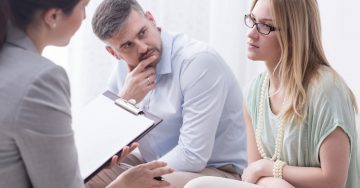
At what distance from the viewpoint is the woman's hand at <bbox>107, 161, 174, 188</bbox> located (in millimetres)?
1254

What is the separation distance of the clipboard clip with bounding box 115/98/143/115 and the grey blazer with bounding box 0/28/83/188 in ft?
1.71

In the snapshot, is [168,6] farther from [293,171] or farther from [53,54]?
[293,171]

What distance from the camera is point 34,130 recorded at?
34.0 inches

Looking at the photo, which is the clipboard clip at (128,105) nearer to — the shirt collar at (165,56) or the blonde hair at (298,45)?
the shirt collar at (165,56)

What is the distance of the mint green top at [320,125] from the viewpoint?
123 cm

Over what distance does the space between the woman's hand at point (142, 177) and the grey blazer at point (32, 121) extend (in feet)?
1.05

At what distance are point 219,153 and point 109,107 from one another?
37 centimetres

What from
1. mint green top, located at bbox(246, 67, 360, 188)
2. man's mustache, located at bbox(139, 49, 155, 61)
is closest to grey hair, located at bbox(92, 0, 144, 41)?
man's mustache, located at bbox(139, 49, 155, 61)

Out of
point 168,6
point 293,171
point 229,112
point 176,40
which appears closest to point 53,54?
point 168,6

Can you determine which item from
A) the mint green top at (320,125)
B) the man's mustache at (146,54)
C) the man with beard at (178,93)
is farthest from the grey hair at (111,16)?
the mint green top at (320,125)

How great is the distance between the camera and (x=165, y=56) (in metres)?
1.65

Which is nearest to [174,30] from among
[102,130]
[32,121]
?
[102,130]

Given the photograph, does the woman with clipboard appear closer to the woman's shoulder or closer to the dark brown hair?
the dark brown hair

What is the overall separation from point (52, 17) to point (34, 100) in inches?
6.3
